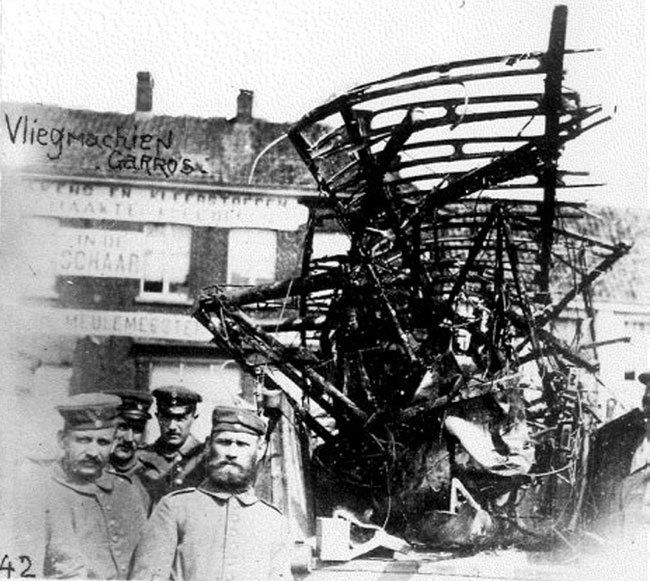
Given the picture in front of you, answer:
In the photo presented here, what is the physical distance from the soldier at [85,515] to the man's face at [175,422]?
62cm

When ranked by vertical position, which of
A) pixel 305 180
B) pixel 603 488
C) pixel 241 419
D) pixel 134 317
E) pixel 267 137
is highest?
pixel 267 137

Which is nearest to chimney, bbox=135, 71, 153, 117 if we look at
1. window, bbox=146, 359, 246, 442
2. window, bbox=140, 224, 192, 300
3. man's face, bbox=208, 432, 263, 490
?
window, bbox=140, 224, 192, 300

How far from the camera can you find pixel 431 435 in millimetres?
7500

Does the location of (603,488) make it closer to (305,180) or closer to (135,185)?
(135,185)

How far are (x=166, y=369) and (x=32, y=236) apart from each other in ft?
13.3

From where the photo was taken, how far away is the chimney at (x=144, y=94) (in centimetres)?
836

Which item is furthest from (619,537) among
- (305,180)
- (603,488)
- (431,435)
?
(305,180)

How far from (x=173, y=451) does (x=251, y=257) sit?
5.42 m

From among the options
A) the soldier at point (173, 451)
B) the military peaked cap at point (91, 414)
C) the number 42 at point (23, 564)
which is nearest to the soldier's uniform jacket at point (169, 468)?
the soldier at point (173, 451)

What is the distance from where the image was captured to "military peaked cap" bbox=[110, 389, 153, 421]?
7641 mm

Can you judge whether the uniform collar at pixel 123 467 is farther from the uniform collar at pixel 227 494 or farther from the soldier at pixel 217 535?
the uniform collar at pixel 227 494

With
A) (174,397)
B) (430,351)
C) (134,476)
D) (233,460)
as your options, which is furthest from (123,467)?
(430,351)

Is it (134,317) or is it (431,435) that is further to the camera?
(134,317)

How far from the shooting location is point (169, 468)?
7500 mm
